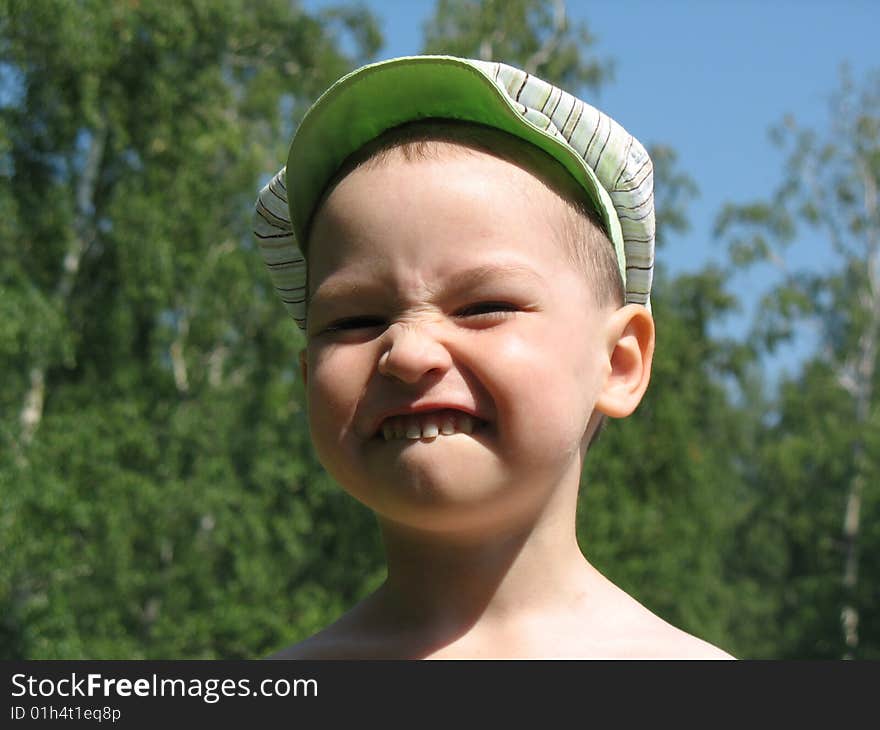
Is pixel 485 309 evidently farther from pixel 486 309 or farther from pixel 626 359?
pixel 626 359

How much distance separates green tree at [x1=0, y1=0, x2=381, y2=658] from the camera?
33.6 ft

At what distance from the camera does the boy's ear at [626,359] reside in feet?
5.89

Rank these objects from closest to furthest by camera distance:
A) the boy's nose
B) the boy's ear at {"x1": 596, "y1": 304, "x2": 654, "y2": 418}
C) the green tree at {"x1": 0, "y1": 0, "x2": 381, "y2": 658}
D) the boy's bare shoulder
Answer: the boy's nose
the boy's bare shoulder
the boy's ear at {"x1": 596, "y1": 304, "x2": 654, "y2": 418}
the green tree at {"x1": 0, "y1": 0, "x2": 381, "y2": 658}

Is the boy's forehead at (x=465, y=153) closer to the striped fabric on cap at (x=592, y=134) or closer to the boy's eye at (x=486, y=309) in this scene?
the striped fabric on cap at (x=592, y=134)

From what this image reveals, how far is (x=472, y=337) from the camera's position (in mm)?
1574

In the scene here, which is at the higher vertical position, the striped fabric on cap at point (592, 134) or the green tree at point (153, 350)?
the striped fabric on cap at point (592, 134)

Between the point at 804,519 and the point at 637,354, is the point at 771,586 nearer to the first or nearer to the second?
the point at 804,519

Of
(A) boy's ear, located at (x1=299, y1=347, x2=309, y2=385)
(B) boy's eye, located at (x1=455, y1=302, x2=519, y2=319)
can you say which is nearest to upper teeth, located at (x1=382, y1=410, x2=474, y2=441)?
(B) boy's eye, located at (x1=455, y1=302, x2=519, y2=319)

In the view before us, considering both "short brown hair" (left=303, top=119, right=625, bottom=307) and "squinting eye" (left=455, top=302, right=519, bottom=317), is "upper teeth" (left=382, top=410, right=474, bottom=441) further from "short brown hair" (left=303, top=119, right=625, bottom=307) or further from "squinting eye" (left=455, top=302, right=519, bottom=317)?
"short brown hair" (left=303, top=119, right=625, bottom=307)

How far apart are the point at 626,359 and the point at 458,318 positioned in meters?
0.38

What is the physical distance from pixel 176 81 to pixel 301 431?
15.2 ft

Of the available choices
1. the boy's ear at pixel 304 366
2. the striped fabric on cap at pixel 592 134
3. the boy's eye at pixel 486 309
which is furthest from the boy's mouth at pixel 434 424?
the striped fabric on cap at pixel 592 134

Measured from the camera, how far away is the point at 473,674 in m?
1.62

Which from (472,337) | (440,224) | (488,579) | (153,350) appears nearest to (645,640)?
(488,579)
